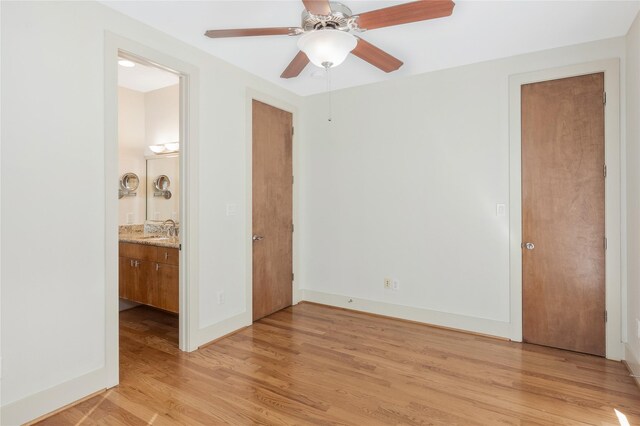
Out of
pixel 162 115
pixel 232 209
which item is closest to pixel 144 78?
pixel 162 115

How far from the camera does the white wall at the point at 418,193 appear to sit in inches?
126

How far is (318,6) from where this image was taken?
180cm

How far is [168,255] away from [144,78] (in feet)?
6.91

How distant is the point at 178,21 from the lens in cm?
253

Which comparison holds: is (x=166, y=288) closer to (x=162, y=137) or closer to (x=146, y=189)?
(x=146, y=189)

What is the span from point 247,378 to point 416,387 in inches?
46.2

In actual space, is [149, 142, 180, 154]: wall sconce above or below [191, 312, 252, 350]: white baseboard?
above

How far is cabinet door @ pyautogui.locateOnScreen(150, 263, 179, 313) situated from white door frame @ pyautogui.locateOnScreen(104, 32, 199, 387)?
421 millimetres

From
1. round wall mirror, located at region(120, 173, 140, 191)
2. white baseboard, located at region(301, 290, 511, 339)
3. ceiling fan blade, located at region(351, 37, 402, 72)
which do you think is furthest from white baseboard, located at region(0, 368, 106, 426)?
ceiling fan blade, located at region(351, 37, 402, 72)

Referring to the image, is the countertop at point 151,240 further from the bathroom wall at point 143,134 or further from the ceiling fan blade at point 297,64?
the ceiling fan blade at point 297,64

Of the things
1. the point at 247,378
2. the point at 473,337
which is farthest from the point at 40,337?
the point at 473,337

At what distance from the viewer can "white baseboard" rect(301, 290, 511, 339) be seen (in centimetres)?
321

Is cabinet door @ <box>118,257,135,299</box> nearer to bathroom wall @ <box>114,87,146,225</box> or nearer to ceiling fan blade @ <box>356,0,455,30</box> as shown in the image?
bathroom wall @ <box>114,87,146,225</box>

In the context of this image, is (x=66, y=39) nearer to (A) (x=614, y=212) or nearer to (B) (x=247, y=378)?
(B) (x=247, y=378)
